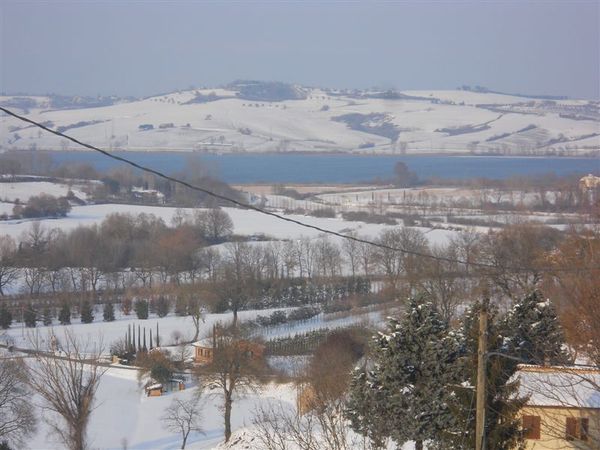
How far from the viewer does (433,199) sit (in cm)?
3600

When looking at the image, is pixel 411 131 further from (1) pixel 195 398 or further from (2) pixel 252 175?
(1) pixel 195 398

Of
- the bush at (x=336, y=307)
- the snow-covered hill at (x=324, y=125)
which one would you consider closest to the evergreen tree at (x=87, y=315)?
the bush at (x=336, y=307)

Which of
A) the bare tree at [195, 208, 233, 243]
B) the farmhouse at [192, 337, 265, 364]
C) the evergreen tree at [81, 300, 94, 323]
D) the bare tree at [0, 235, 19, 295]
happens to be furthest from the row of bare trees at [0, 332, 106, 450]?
the bare tree at [195, 208, 233, 243]

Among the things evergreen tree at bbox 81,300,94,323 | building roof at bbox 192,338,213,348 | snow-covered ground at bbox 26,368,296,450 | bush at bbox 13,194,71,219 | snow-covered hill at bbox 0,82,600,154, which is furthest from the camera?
snow-covered hill at bbox 0,82,600,154

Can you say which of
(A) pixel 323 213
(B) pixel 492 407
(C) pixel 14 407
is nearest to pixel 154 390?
(C) pixel 14 407

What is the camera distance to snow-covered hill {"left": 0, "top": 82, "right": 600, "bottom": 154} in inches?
2793

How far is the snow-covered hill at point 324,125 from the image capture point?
7094 cm

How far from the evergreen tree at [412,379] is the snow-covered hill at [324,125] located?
173ft

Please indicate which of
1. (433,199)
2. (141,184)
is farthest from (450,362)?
(141,184)

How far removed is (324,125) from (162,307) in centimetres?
7280

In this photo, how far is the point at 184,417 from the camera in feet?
34.1

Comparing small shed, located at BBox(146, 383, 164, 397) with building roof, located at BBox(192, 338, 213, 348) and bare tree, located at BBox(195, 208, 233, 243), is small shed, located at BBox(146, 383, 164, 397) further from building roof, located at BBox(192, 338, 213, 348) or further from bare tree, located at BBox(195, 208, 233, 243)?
bare tree, located at BBox(195, 208, 233, 243)

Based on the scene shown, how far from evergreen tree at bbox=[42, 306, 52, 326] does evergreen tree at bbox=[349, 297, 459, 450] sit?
10.1 m

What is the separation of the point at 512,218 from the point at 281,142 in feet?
165
